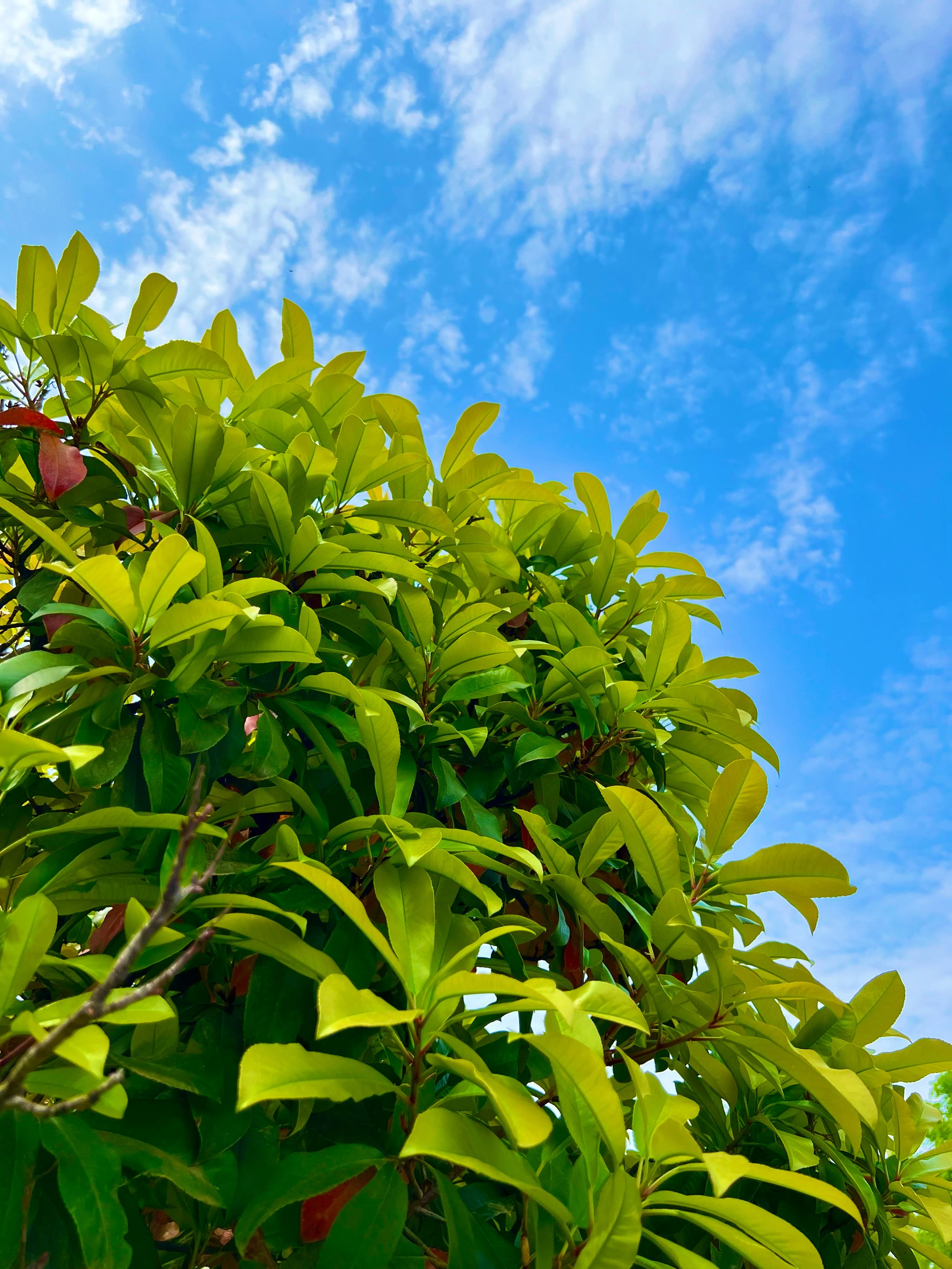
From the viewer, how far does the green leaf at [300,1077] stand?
854 millimetres

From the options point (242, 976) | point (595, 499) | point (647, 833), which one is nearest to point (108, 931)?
point (242, 976)

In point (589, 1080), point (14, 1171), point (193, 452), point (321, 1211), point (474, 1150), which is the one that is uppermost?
point (193, 452)

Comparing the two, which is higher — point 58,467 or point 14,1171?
point 58,467

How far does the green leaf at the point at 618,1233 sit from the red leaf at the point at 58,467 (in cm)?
134

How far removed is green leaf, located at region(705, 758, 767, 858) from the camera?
1389mm

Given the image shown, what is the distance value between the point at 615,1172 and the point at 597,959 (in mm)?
568

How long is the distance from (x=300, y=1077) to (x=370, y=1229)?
0.80 ft

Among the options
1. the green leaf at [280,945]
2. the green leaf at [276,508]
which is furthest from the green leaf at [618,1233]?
the green leaf at [276,508]

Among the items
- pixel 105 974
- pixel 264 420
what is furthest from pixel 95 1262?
pixel 264 420

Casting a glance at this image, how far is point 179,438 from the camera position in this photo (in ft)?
4.91

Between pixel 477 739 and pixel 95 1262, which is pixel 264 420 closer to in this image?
pixel 477 739

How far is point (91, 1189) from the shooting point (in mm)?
932

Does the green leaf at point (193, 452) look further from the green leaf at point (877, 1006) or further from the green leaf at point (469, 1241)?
the green leaf at point (877, 1006)

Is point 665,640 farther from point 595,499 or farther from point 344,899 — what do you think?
point 344,899
